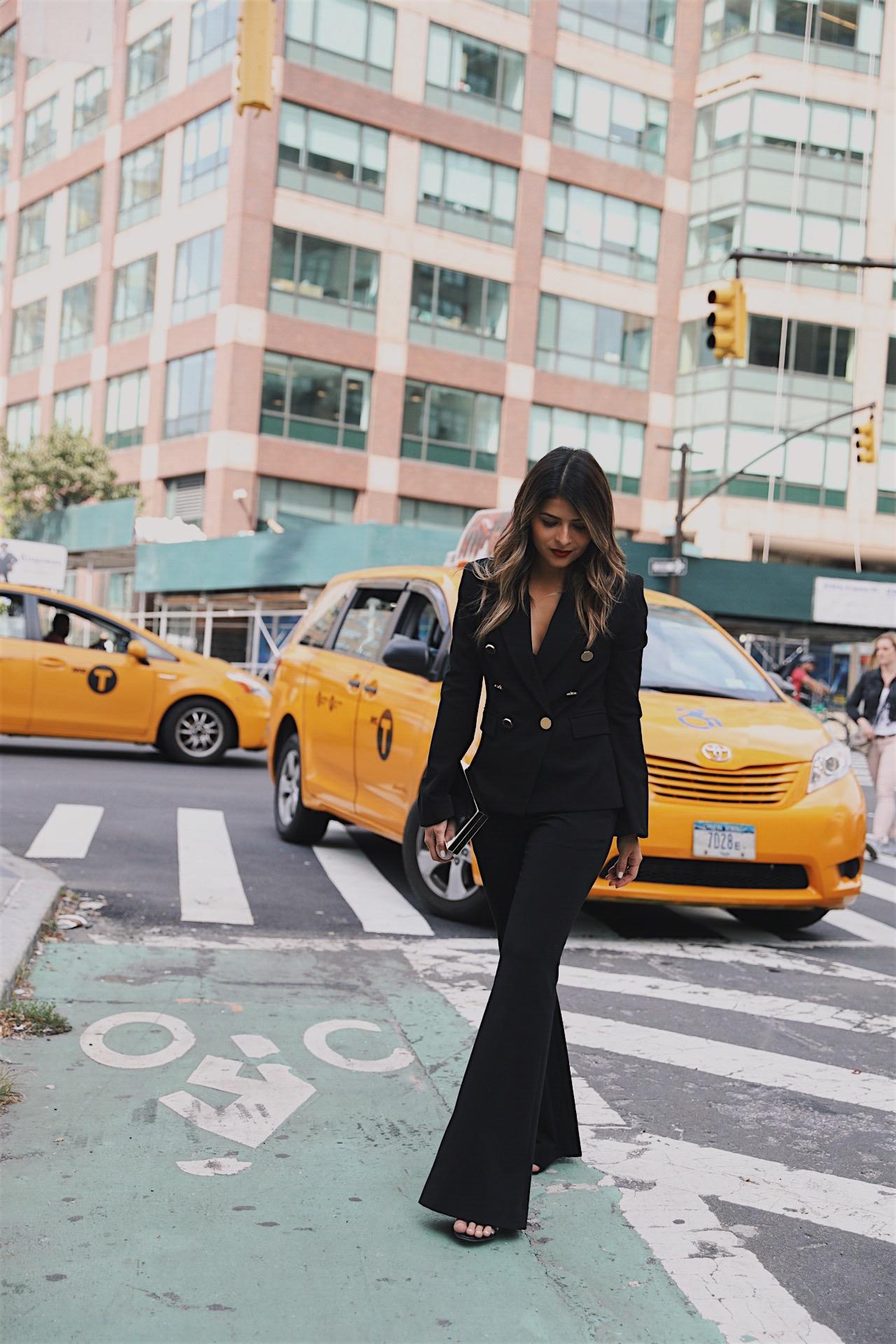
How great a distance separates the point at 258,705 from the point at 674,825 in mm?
8951

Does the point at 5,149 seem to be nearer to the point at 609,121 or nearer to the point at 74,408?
the point at 74,408

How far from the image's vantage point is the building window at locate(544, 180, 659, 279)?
41844 millimetres

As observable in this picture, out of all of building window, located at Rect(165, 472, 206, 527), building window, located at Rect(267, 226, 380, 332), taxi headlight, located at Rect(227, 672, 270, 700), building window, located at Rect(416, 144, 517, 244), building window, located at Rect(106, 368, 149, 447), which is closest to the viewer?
taxi headlight, located at Rect(227, 672, 270, 700)

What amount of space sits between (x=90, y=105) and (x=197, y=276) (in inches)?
395

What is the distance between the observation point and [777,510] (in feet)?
143

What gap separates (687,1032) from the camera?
5578mm

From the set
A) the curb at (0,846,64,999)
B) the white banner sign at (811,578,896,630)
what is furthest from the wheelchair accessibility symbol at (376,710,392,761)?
the white banner sign at (811,578,896,630)

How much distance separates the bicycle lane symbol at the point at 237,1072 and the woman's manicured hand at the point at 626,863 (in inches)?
48.2

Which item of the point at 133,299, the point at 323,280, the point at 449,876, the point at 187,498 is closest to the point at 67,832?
the point at 449,876

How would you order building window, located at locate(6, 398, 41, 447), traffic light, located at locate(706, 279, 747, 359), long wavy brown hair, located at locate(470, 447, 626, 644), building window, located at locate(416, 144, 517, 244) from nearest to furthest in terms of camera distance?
1. long wavy brown hair, located at locate(470, 447, 626, 644)
2. traffic light, located at locate(706, 279, 747, 359)
3. building window, located at locate(416, 144, 517, 244)
4. building window, located at locate(6, 398, 41, 447)

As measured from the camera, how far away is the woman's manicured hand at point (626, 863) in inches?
148

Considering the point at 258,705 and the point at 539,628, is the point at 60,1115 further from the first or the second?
the point at 258,705

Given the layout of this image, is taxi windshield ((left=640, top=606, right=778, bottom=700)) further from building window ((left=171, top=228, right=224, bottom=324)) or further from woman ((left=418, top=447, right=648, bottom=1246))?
building window ((left=171, top=228, right=224, bottom=324))

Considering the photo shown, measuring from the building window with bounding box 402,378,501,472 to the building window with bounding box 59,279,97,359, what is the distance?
36.0ft
